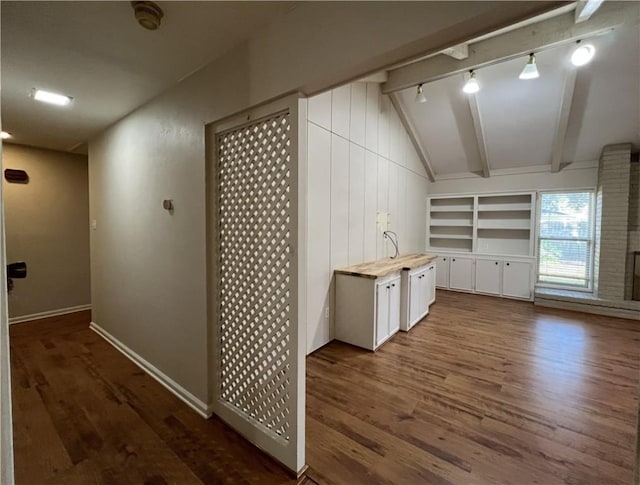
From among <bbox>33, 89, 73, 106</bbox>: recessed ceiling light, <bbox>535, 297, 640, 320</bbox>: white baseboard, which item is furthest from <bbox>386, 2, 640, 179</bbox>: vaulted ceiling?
<bbox>33, 89, 73, 106</bbox>: recessed ceiling light

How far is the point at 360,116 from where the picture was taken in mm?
3809

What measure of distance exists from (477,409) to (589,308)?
3944mm

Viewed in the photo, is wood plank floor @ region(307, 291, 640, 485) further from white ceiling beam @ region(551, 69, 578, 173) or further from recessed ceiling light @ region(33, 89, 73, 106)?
recessed ceiling light @ region(33, 89, 73, 106)

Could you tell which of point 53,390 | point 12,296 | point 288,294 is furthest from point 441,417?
point 12,296

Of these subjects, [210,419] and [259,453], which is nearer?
[259,453]

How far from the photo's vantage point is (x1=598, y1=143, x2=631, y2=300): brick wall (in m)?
4.48

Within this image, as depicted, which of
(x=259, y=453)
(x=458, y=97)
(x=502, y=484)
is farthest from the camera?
(x=458, y=97)

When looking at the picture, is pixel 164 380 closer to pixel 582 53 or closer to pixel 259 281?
pixel 259 281

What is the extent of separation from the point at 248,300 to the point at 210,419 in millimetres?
975

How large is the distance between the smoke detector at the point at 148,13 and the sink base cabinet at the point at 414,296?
3.40m

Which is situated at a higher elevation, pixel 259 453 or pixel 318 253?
pixel 318 253

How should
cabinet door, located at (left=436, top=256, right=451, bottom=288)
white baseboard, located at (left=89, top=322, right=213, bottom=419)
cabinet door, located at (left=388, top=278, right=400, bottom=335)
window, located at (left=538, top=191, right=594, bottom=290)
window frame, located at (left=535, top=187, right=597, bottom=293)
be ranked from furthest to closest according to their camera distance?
1. cabinet door, located at (left=436, top=256, right=451, bottom=288)
2. window, located at (left=538, top=191, right=594, bottom=290)
3. window frame, located at (left=535, top=187, right=597, bottom=293)
4. cabinet door, located at (left=388, top=278, right=400, bottom=335)
5. white baseboard, located at (left=89, top=322, right=213, bottom=419)

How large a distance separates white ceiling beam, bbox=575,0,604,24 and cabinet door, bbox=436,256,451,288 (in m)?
4.25

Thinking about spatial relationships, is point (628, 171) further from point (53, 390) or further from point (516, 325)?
point (53, 390)
